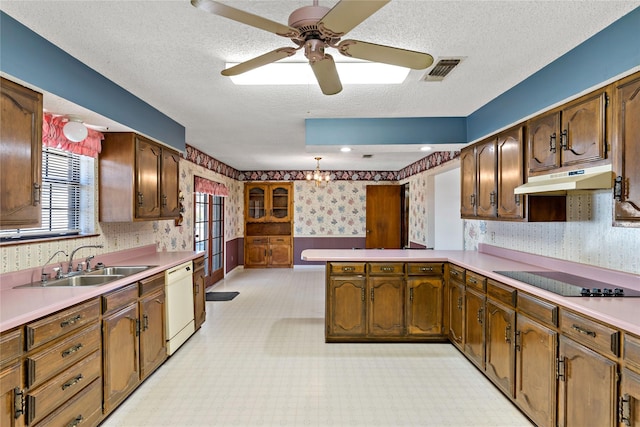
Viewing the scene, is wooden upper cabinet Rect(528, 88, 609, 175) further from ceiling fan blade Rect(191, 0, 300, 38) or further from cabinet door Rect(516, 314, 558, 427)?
ceiling fan blade Rect(191, 0, 300, 38)

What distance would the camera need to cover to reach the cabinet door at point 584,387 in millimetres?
1597

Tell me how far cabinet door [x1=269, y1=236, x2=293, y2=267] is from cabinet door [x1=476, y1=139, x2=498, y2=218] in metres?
5.15

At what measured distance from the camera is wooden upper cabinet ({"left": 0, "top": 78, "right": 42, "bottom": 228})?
Answer: 1.75 meters

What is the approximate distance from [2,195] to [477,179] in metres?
3.63

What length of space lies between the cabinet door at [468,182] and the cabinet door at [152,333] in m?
3.11

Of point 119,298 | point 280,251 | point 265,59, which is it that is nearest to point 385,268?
point 119,298

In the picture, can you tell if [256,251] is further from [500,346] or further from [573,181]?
[573,181]

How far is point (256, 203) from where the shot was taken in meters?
7.92

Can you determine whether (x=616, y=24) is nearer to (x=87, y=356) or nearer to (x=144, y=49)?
(x=144, y=49)

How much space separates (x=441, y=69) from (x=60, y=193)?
310 centimetres

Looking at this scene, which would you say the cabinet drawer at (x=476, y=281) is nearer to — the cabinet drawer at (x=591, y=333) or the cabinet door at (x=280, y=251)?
the cabinet drawer at (x=591, y=333)

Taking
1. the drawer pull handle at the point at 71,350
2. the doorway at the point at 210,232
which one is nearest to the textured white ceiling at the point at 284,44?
the drawer pull handle at the point at 71,350

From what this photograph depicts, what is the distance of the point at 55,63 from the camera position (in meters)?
2.03

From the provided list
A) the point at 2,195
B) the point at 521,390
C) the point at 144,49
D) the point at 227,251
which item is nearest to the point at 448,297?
the point at 521,390
